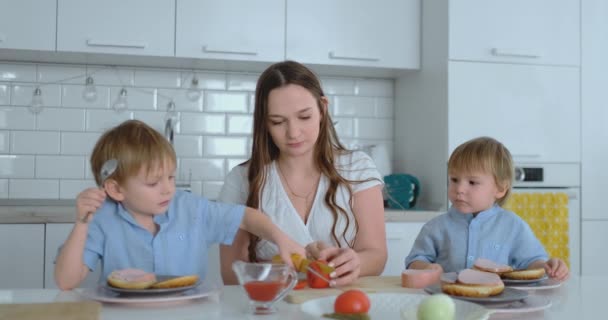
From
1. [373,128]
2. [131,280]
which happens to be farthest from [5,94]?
[131,280]

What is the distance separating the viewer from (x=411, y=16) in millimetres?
3348

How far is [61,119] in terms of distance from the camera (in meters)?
3.30

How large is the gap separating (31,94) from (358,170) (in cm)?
202

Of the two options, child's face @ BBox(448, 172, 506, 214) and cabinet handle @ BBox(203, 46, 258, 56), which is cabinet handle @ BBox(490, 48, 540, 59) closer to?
cabinet handle @ BBox(203, 46, 258, 56)

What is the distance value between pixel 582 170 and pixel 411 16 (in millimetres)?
1118

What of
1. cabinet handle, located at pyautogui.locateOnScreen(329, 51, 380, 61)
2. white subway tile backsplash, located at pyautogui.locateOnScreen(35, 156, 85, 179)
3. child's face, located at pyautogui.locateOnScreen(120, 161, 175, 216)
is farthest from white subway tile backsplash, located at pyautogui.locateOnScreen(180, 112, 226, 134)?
child's face, located at pyautogui.locateOnScreen(120, 161, 175, 216)

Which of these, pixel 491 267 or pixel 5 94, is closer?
pixel 491 267

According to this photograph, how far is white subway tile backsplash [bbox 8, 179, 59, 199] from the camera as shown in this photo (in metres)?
3.22

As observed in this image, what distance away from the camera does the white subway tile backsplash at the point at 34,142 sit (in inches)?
128

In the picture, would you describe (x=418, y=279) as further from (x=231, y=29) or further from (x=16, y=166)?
(x=16, y=166)

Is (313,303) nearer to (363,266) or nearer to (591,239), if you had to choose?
(363,266)

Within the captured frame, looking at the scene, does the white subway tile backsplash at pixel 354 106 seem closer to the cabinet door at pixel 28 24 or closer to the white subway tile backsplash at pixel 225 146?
the white subway tile backsplash at pixel 225 146

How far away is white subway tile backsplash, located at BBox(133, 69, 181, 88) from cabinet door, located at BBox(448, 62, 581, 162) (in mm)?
1371

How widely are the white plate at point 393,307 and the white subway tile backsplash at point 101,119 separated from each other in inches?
95.0
